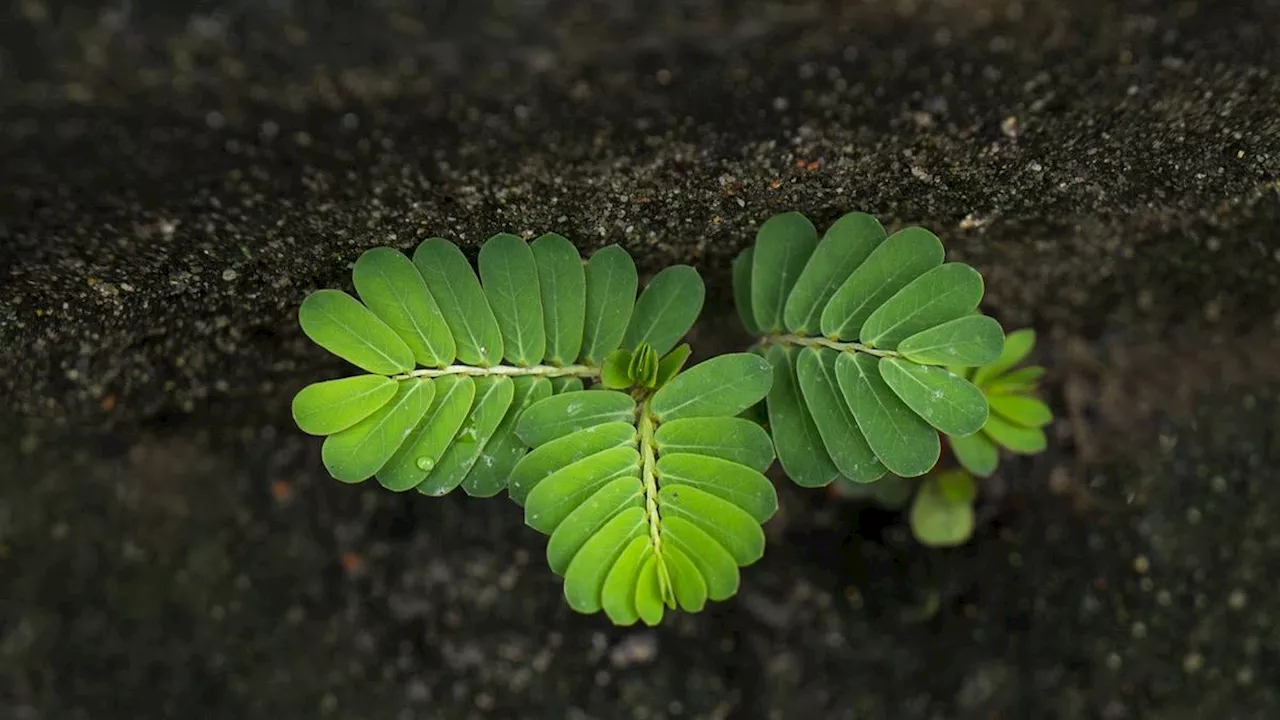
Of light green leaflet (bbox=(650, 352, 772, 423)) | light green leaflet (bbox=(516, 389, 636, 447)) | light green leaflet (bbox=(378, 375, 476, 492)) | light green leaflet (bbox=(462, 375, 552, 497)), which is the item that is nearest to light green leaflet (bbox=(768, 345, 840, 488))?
light green leaflet (bbox=(650, 352, 772, 423))

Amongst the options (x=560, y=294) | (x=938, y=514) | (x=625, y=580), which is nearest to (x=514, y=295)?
(x=560, y=294)

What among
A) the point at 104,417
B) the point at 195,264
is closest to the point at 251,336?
the point at 195,264

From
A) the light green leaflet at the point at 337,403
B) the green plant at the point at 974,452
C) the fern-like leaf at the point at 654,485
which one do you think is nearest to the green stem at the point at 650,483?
the fern-like leaf at the point at 654,485

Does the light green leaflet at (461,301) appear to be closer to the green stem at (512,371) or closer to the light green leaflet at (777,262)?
the green stem at (512,371)

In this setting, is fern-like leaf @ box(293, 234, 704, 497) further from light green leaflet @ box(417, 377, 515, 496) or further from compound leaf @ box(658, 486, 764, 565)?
compound leaf @ box(658, 486, 764, 565)

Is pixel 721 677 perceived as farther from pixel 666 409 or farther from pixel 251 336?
pixel 251 336

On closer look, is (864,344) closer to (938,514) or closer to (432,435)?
(432,435)

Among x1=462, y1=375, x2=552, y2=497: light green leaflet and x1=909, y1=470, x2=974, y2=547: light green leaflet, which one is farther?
x1=909, y1=470, x2=974, y2=547: light green leaflet
